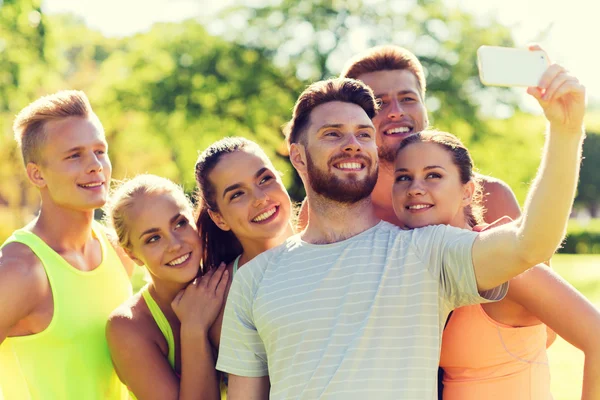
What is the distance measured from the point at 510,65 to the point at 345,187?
3.72 ft

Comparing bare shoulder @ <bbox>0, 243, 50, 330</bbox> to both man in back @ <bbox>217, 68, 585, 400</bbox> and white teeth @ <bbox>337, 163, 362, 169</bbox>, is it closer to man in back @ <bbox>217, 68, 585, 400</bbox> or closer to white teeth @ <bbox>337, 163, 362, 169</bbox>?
man in back @ <bbox>217, 68, 585, 400</bbox>

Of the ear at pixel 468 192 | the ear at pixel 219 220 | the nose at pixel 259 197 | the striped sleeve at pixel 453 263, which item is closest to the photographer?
the striped sleeve at pixel 453 263

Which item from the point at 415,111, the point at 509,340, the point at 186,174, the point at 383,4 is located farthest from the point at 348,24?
the point at 509,340

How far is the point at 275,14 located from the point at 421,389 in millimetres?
22564

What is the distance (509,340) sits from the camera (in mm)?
3273

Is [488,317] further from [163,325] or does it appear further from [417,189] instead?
[163,325]

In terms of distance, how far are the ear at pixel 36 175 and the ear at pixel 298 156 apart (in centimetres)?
149

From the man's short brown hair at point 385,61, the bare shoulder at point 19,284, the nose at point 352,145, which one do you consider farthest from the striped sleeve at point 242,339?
the man's short brown hair at point 385,61

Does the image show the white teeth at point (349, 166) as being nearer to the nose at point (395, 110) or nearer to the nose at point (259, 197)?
the nose at point (259, 197)

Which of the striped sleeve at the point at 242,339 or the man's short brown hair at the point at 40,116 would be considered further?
the man's short brown hair at the point at 40,116

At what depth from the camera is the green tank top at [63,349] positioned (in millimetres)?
3932

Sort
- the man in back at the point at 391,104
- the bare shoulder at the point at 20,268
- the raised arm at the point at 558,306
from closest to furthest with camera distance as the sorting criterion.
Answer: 1. the raised arm at the point at 558,306
2. the bare shoulder at the point at 20,268
3. the man in back at the point at 391,104

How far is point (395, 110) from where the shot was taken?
4484 mm

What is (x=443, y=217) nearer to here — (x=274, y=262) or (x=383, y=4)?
(x=274, y=262)
